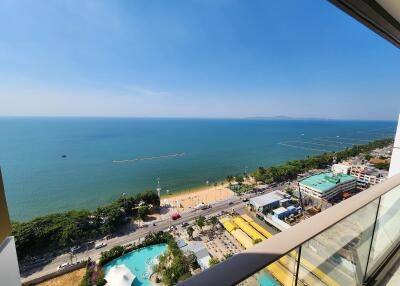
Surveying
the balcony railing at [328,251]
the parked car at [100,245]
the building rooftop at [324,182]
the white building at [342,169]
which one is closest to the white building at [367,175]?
the white building at [342,169]

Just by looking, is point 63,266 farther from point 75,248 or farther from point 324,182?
point 324,182

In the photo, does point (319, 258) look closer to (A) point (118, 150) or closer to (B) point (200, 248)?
(B) point (200, 248)

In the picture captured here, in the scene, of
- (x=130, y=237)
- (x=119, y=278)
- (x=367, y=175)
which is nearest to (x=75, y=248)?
(x=130, y=237)

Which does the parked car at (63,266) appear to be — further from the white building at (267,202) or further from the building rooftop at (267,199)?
the building rooftop at (267,199)

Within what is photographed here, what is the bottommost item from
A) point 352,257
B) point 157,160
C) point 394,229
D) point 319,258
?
point 157,160

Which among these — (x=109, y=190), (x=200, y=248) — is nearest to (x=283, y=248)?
(x=200, y=248)

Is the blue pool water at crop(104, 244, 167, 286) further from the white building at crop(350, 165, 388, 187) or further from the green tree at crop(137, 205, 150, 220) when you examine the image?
the white building at crop(350, 165, 388, 187)

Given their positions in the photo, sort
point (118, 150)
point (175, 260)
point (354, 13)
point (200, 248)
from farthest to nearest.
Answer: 1. point (118, 150)
2. point (200, 248)
3. point (175, 260)
4. point (354, 13)
